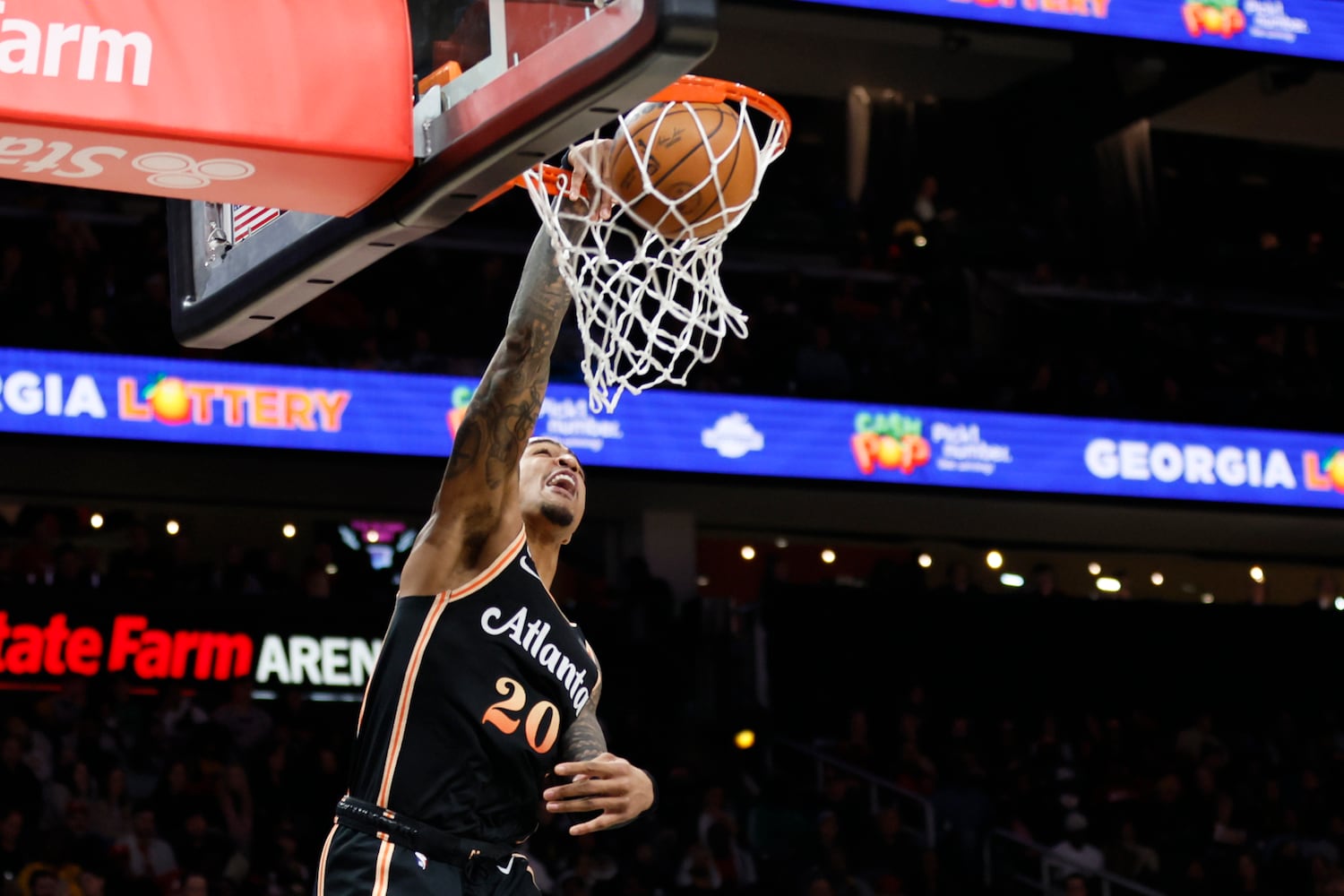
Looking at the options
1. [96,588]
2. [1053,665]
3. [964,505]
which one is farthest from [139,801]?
[964,505]

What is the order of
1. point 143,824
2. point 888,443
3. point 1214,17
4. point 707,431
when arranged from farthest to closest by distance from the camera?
point 888,443 → point 1214,17 → point 707,431 → point 143,824

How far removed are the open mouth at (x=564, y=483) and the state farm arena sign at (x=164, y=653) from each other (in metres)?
8.44

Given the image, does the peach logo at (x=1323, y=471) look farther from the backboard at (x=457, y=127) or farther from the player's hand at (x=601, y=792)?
the backboard at (x=457, y=127)

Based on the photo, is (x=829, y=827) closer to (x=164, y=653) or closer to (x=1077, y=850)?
(x=1077, y=850)

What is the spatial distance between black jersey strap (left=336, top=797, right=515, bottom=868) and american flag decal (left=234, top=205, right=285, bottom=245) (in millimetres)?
1217

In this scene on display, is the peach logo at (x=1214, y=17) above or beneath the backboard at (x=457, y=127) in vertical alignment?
above

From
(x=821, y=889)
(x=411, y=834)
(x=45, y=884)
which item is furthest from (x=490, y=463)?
(x=821, y=889)

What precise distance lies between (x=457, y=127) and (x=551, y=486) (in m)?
1.25

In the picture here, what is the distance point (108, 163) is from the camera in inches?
135

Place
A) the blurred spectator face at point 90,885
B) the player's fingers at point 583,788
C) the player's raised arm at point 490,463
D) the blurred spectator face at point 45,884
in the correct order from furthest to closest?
the blurred spectator face at point 90,885, the blurred spectator face at point 45,884, the player's raised arm at point 490,463, the player's fingers at point 583,788

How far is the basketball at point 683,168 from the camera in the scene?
3.90 metres

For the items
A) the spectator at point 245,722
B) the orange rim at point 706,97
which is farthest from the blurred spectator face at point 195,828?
the orange rim at point 706,97

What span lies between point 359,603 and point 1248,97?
11504mm

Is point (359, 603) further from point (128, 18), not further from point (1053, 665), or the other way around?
point (128, 18)
